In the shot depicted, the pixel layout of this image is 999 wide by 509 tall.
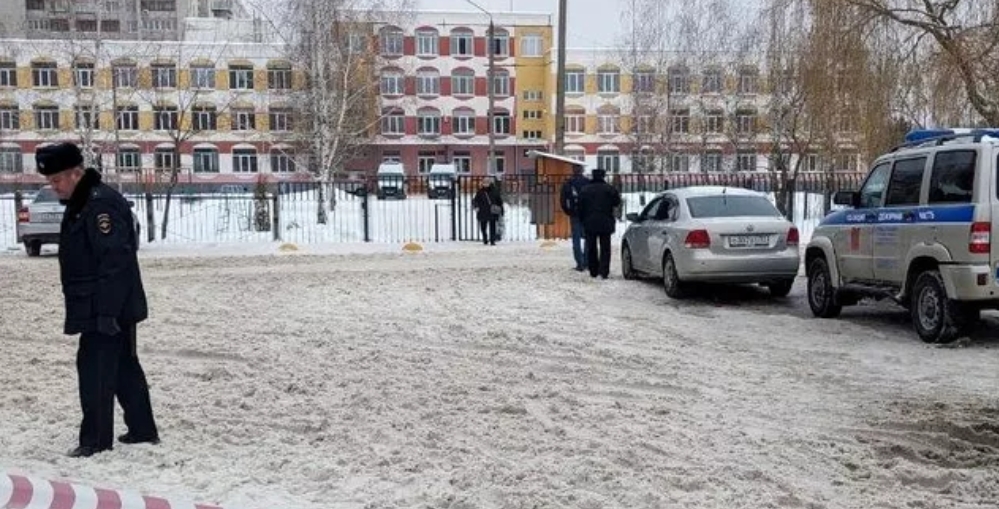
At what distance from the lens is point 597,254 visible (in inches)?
622

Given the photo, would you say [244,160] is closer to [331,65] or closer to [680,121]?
[331,65]

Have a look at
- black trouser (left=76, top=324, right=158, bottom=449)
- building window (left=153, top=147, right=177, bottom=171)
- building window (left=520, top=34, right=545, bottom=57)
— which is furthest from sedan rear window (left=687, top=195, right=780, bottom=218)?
building window (left=520, top=34, right=545, bottom=57)

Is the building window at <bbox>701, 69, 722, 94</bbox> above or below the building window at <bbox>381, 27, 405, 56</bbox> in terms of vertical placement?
below

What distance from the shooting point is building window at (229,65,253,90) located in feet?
197

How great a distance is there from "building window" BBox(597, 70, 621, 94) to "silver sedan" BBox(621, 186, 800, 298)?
51810 millimetres

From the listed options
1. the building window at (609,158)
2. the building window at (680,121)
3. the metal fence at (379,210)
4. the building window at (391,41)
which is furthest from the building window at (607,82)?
the metal fence at (379,210)

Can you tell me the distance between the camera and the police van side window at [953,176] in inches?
347

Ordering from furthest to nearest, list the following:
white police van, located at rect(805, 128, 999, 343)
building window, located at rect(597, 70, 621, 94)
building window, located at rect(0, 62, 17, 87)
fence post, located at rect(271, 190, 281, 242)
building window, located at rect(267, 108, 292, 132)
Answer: building window, located at rect(597, 70, 621, 94) < building window, located at rect(0, 62, 17, 87) < building window, located at rect(267, 108, 292, 132) < fence post, located at rect(271, 190, 281, 242) < white police van, located at rect(805, 128, 999, 343)

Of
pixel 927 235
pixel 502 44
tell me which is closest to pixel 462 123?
pixel 502 44

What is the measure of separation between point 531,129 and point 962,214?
61.2 meters

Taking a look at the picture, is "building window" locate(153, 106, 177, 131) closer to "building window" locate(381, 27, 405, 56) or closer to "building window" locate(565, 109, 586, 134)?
"building window" locate(381, 27, 405, 56)

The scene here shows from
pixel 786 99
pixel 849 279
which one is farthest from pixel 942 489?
pixel 786 99

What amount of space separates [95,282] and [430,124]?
62.0 metres

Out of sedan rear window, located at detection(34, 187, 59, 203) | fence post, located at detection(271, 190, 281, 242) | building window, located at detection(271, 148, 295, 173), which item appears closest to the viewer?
sedan rear window, located at detection(34, 187, 59, 203)
